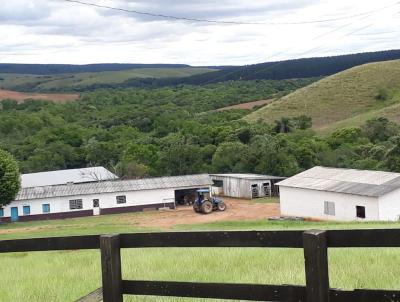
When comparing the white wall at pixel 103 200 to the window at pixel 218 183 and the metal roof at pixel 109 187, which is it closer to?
the metal roof at pixel 109 187

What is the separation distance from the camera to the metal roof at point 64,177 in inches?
2139

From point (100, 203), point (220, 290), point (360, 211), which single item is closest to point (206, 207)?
point (360, 211)

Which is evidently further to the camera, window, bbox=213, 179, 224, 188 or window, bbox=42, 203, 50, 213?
window, bbox=213, 179, 224, 188

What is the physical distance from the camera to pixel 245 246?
4605 mm

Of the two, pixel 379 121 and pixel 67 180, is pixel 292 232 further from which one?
pixel 379 121

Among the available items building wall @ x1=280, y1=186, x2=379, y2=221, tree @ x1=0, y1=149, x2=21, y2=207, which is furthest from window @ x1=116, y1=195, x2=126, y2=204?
building wall @ x1=280, y1=186, x2=379, y2=221

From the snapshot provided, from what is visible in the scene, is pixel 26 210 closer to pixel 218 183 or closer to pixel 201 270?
pixel 218 183

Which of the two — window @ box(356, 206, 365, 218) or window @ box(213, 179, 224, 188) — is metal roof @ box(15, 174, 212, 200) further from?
window @ box(356, 206, 365, 218)

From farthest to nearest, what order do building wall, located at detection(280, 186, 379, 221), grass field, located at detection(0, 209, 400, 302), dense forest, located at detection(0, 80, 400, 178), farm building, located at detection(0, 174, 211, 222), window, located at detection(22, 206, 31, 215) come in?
1. dense forest, located at detection(0, 80, 400, 178)
2. window, located at detection(22, 206, 31, 215)
3. farm building, located at detection(0, 174, 211, 222)
4. building wall, located at detection(280, 186, 379, 221)
5. grass field, located at detection(0, 209, 400, 302)

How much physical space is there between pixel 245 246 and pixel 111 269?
1066 mm

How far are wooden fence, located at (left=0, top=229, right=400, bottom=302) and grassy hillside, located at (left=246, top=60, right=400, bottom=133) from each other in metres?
88.5

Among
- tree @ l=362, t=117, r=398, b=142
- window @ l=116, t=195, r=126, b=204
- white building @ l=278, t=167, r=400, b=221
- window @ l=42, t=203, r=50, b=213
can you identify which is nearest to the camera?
white building @ l=278, t=167, r=400, b=221

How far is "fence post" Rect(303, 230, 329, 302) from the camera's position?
14.0 feet

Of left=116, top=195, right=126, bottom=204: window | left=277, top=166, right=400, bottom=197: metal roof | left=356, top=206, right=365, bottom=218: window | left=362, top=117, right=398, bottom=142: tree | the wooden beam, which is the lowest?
left=116, top=195, right=126, bottom=204: window
